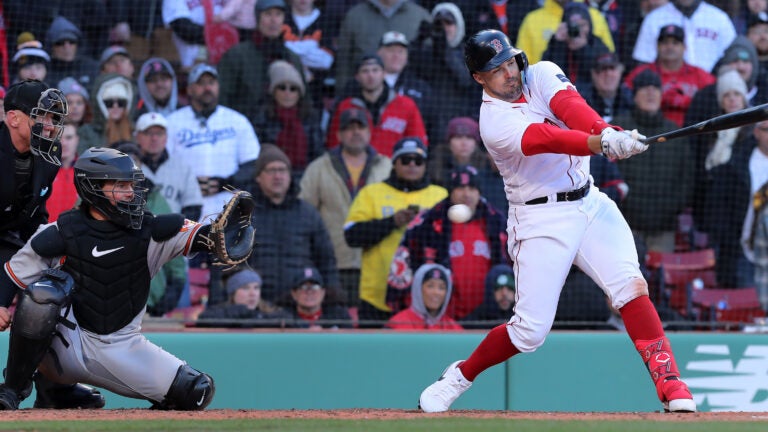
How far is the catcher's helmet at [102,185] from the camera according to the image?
5254 mm

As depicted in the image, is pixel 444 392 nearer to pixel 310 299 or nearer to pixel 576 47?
pixel 310 299

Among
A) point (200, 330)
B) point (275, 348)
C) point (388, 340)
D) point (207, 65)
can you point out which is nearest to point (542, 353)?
point (388, 340)

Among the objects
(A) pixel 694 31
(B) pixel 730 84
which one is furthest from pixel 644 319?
(A) pixel 694 31

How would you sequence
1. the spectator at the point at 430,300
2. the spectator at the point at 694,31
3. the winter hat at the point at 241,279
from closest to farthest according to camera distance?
the winter hat at the point at 241,279 → the spectator at the point at 430,300 → the spectator at the point at 694,31

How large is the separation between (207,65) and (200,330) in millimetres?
2278

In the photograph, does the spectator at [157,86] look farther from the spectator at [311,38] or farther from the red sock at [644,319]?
the red sock at [644,319]

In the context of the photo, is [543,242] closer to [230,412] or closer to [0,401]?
[230,412]

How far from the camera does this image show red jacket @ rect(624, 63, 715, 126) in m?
8.53

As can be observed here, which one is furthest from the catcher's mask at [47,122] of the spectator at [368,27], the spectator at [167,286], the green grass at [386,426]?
the spectator at [368,27]

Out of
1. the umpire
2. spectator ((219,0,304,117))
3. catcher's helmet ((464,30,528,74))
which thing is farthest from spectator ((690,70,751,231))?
the umpire

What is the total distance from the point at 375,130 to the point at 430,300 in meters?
1.54

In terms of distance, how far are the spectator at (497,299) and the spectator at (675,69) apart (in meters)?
2.01

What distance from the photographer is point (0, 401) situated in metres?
5.18

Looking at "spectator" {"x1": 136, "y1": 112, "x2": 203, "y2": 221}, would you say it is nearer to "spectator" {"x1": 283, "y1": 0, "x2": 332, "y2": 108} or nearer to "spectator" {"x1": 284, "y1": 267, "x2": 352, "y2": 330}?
"spectator" {"x1": 284, "y1": 267, "x2": 352, "y2": 330}
